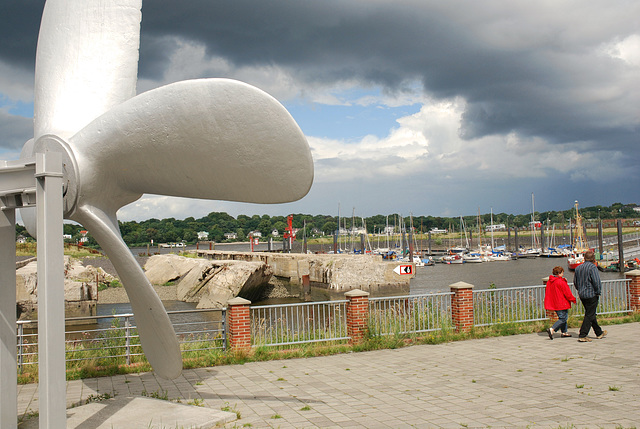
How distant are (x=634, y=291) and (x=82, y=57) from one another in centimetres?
1492

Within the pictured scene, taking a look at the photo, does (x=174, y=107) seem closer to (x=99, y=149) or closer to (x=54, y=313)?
(x=99, y=149)

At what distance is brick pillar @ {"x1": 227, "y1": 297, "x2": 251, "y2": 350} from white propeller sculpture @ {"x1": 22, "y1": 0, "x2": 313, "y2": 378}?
4317 millimetres

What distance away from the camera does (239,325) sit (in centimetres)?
1073

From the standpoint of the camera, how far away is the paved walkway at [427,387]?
6543 millimetres

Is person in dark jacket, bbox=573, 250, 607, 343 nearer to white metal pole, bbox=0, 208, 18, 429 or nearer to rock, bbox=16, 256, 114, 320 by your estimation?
white metal pole, bbox=0, 208, 18, 429

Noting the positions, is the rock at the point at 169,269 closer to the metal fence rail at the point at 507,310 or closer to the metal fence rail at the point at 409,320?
the metal fence rail at the point at 409,320

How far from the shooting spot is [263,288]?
36.4 metres

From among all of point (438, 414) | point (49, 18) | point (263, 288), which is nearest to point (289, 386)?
point (438, 414)

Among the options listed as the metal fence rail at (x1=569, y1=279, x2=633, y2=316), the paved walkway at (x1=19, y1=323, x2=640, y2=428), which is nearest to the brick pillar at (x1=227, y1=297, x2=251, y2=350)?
the paved walkway at (x1=19, y1=323, x2=640, y2=428)

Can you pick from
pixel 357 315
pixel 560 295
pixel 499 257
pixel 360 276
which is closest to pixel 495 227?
pixel 499 257

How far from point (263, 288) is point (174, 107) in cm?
3262

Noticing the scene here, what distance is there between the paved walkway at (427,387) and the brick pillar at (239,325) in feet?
2.32

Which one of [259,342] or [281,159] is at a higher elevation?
[281,159]

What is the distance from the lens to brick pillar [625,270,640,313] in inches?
562
